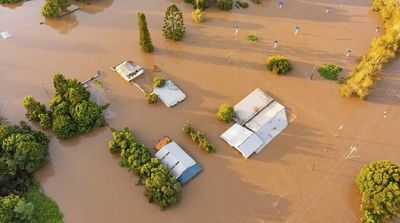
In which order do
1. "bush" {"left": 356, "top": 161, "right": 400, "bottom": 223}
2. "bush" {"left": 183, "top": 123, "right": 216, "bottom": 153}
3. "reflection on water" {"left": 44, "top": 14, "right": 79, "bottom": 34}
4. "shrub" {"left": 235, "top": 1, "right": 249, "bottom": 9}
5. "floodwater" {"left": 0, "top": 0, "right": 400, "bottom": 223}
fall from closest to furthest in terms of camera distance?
1. "bush" {"left": 356, "top": 161, "right": 400, "bottom": 223}
2. "floodwater" {"left": 0, "top": 0, "right": 400, "bottom": 223}
3. "bush" {"left": 183, "top": 123, "right": 216, "bottom": 153}
4. "reflection on water" {"left": 44, "top": 14, "right": 79, "bottom": 34}
5. "shrub" {"left": 235, "top": 1, "right": 249, "bottom": 9}

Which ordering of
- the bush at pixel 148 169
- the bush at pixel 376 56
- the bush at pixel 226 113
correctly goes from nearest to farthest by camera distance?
the bush at pixel 148 169 < the bush at pixel 226 113 < the bush at pixel 376 56

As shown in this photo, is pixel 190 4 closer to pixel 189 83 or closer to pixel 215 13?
pixel 215 13

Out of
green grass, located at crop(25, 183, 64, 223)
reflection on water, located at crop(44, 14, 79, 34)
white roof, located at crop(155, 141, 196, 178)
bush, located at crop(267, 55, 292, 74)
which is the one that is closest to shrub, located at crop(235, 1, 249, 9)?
bush, located at crop(267, 55, 292, 74)

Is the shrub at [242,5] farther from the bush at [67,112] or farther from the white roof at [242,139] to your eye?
the bush at [67,112]

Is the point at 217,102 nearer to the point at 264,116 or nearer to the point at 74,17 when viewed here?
the point at 264,116

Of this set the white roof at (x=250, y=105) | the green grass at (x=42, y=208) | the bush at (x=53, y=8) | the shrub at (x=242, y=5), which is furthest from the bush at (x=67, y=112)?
the shrub at (x=242, y=5)

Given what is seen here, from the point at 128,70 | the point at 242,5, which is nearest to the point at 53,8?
the point at 128,70

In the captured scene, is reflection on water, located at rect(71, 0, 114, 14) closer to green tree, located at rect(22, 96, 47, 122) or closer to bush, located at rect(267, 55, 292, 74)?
green tree, located at rect(22, 96, 47, 122)

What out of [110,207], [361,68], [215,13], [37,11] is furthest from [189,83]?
[37,11]
